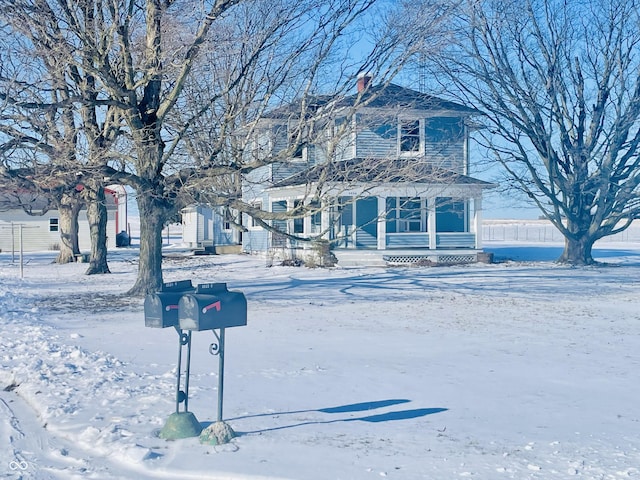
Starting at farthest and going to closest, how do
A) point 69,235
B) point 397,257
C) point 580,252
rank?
point 69,235 → point 580,252 → point 397,257

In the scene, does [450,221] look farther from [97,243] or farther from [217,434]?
[217,434]

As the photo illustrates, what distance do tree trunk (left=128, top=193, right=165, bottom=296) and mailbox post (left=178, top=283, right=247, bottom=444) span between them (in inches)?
442

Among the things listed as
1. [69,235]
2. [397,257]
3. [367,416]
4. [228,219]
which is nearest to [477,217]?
[397,257]

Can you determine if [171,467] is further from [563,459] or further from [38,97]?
[38,97]

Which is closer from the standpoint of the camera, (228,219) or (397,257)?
(228,219)

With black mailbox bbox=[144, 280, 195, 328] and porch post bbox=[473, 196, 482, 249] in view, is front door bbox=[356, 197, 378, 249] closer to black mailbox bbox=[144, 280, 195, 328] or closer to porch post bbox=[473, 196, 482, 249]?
porch post bbox=[473, 196, 482, 249]

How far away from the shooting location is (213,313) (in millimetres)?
5688

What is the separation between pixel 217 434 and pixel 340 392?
7.28ft

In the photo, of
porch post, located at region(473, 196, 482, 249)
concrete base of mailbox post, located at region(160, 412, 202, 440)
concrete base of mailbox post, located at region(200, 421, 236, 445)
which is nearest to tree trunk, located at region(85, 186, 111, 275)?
porch post, located at region(473, 196, 482, 249)

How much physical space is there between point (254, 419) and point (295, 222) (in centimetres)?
2604

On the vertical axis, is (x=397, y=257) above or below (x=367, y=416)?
above

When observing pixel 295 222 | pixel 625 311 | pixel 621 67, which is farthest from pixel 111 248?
pixel 625 311

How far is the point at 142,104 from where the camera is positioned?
623 inches

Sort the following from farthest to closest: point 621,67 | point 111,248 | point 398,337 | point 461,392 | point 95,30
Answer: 1. point 111,248
2. point 621,67
3. point 95,30
4. point 398,337
5. point 461,392
